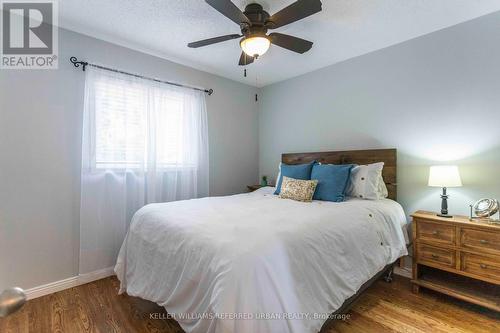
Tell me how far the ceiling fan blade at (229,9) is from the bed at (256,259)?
57.5 inches

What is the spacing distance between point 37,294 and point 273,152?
3.29 meters

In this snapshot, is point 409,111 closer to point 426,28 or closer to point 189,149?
point 426,28

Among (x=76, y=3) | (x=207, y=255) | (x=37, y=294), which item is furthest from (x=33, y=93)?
(x=207, y=255)

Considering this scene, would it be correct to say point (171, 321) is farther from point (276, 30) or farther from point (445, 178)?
point (276, 30)

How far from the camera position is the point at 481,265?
1892 millimetres

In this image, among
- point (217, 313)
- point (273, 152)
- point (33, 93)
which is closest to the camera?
point (217, 313)

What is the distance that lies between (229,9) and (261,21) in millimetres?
348

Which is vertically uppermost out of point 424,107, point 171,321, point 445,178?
point 424,107

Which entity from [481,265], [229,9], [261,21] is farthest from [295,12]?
[481,265]

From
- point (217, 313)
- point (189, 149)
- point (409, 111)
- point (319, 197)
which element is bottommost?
point (217, 313)

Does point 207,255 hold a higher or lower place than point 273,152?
lower

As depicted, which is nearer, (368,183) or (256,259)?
(256,259)

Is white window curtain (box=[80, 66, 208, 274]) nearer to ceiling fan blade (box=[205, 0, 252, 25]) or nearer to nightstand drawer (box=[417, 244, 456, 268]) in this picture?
ceiling fan blade (box=[205, 0, 252, 25])

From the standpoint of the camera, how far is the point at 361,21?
223cm
